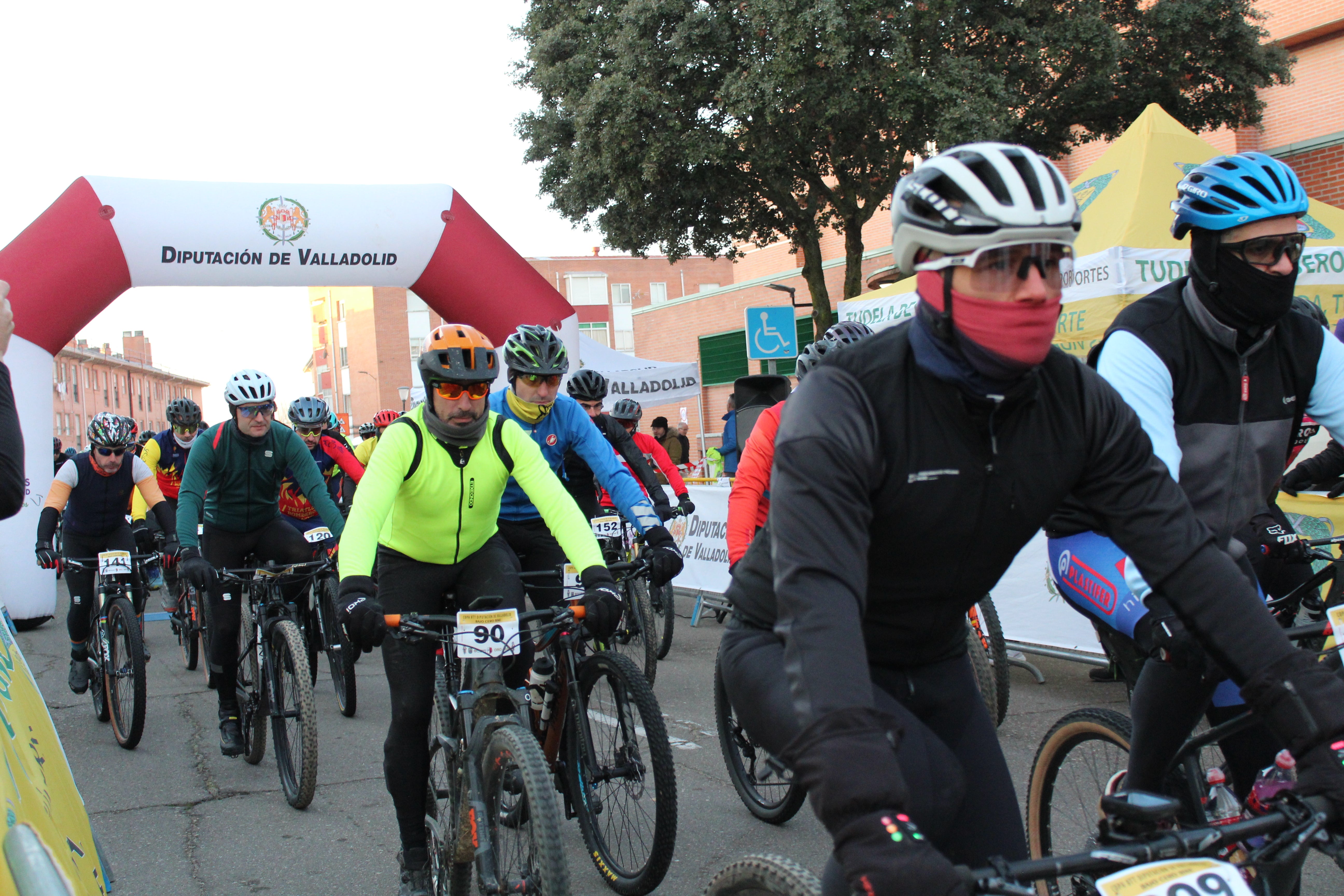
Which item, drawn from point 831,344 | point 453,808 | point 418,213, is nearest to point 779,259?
point 418,213

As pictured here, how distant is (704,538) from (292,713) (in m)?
5.94

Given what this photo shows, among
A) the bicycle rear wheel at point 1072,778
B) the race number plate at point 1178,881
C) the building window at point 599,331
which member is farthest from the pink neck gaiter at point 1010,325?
the building window at point 599,331

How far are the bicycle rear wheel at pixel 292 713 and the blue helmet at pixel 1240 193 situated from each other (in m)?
4.47

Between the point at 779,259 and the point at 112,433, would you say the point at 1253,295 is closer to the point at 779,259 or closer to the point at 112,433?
the point at 112,433

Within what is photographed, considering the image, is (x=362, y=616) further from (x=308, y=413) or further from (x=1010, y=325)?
(x=308, y=413)

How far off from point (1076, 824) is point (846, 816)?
1.88 m

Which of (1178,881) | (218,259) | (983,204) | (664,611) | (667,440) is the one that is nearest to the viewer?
(1178,881)

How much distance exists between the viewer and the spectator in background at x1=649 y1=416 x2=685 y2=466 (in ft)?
61.2

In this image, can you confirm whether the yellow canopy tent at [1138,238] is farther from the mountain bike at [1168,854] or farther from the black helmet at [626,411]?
the mountain bike at [1168,854]

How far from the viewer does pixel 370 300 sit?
7438cm

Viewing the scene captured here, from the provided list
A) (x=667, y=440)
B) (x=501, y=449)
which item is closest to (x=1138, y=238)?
(x=501, y=449)

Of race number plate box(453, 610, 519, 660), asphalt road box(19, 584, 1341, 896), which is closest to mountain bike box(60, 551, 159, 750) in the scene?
asphalt road box(19, 584, 1341, 896)

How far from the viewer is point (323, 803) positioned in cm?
559

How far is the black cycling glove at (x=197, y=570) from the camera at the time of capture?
599 centimetres
